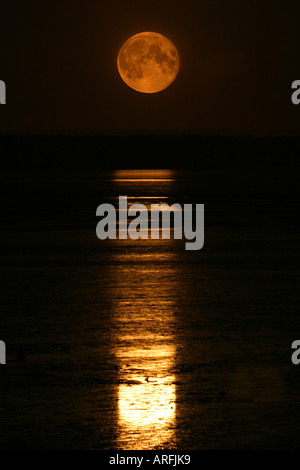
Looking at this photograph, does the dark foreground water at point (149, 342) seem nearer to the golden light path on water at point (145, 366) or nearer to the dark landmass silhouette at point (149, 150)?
the golden light path on water at point (145, 366)

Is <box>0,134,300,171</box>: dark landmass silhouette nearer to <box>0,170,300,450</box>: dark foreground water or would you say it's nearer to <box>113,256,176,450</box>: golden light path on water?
<box>0,170,300,450</box>: dark foreground water

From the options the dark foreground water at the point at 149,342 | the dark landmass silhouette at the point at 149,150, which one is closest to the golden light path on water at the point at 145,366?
the dark foreground water at the point at 149,342

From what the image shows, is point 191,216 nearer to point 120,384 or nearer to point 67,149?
point 120,384

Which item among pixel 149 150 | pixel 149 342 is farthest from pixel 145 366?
pixel 149 150

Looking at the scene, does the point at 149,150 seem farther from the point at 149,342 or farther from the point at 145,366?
the point at 145,366

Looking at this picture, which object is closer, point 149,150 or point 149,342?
point 149,342

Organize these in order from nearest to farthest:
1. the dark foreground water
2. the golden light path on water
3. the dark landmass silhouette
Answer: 1. the golden light path on water
2. the dark foreground water
3. the dark landmass silhouette

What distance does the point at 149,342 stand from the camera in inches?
400

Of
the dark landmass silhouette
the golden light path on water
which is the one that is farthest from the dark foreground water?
the dark landmass silhouette

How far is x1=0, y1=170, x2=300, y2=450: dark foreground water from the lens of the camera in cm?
723

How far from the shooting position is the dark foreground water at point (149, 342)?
7.23 meters

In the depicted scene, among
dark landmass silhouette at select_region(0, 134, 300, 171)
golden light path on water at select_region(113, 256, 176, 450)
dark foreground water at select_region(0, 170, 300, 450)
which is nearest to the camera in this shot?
golden light path on water at select_region(113, 256, 176, 450)

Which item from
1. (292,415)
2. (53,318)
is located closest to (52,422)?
(292,415)

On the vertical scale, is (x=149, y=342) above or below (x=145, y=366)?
above
